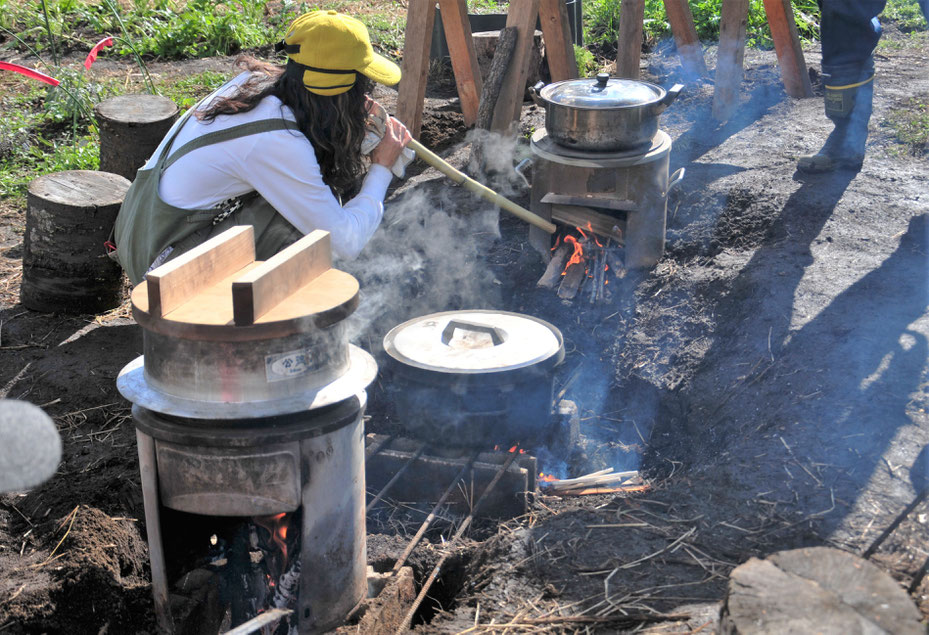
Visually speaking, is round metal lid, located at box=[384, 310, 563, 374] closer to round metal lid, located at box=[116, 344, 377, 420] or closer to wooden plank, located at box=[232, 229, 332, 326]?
wooden plank, located at box=[232, 229, 332, 326]

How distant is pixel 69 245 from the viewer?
522cm

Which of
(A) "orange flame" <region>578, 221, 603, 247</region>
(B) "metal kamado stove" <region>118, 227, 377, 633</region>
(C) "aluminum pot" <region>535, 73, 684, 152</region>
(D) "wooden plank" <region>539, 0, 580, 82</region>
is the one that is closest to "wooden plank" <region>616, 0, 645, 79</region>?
(D) "wooden plank" <region>539, 0, 580, 82</region>

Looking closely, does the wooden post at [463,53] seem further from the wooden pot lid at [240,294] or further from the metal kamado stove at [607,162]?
the wooden pot lid at [240,294]

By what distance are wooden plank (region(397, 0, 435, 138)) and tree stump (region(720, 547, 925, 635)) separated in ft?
17.9

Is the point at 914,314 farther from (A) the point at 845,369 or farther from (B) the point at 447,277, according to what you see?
(B) the point at 447,277

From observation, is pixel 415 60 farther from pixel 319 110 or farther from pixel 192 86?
pixel 319 110

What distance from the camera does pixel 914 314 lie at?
423 cm

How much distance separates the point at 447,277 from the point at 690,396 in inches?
74.9

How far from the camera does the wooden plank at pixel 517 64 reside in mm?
6273

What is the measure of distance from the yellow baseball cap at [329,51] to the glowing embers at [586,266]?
2237 mm

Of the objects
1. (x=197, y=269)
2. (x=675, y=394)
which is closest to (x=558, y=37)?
(x=675, y=394)

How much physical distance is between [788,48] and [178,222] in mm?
6128

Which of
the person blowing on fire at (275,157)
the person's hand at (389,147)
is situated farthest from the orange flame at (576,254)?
the person blowing on fire at (275,157)

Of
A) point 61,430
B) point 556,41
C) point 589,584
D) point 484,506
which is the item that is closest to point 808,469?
point 589,584
